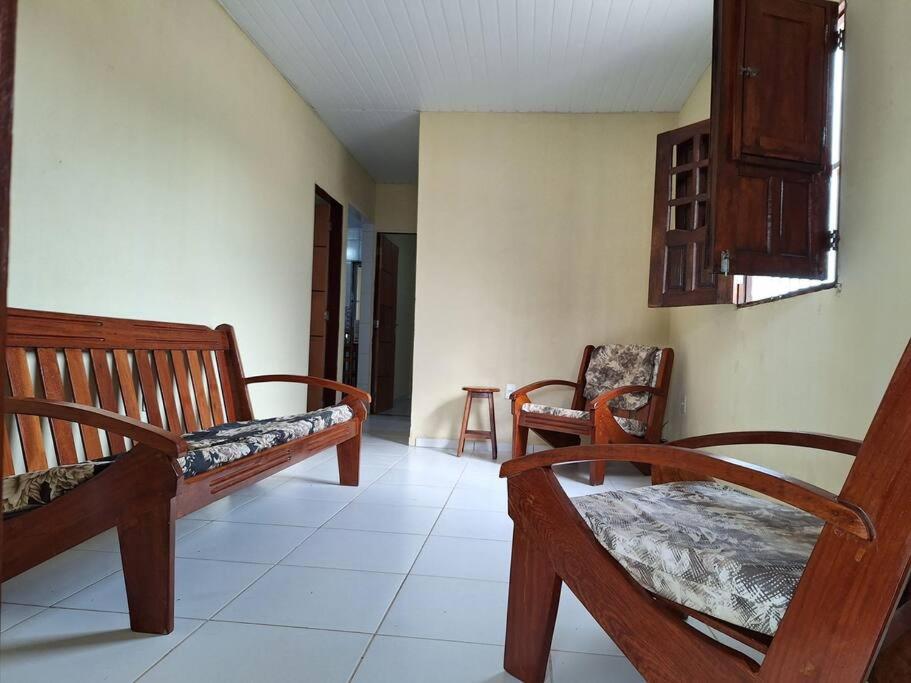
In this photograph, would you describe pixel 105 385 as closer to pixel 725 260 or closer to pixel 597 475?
pixel 725 260

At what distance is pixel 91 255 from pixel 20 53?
0.69 meters

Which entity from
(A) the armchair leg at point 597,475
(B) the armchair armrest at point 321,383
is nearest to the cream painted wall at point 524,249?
(A) the armchair leg at point 597,475

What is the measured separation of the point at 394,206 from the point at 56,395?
503 centimetres

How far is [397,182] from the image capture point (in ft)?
21.5

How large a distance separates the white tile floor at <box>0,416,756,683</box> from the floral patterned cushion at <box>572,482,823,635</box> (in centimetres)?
43

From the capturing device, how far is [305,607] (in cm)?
161

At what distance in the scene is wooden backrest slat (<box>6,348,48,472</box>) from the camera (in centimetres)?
171

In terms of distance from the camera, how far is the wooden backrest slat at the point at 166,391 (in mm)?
2338

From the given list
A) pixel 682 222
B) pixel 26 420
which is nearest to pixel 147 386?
pixel 26 420

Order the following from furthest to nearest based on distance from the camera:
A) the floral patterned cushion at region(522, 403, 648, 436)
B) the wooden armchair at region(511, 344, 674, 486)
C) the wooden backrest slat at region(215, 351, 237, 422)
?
the floral patterned cushion at region(522, 403, 648, 436) → the wooden armchair at region(511, 344, 674, 486) → the wooden backrest slat at region(215, 351, 237, 422)

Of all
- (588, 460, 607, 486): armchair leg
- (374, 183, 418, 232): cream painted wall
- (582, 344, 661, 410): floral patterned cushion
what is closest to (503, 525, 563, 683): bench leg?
(588, 460, 607, 486): armchair leg

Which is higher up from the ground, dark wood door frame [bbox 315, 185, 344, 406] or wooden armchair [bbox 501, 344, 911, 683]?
dark wood door frame [bbox 315, 185, 344, 406]

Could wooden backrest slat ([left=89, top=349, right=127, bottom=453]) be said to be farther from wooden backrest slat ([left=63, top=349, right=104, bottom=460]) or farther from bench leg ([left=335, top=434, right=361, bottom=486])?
bench leg ([left=335, top=434, right=361, bottom=486])

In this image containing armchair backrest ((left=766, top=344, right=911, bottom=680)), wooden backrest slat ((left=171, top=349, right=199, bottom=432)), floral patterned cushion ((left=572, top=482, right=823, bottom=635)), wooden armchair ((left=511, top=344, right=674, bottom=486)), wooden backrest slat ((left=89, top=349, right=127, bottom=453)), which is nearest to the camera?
armchair backrest ((left=766, top=344, right=911, bottom=680))
